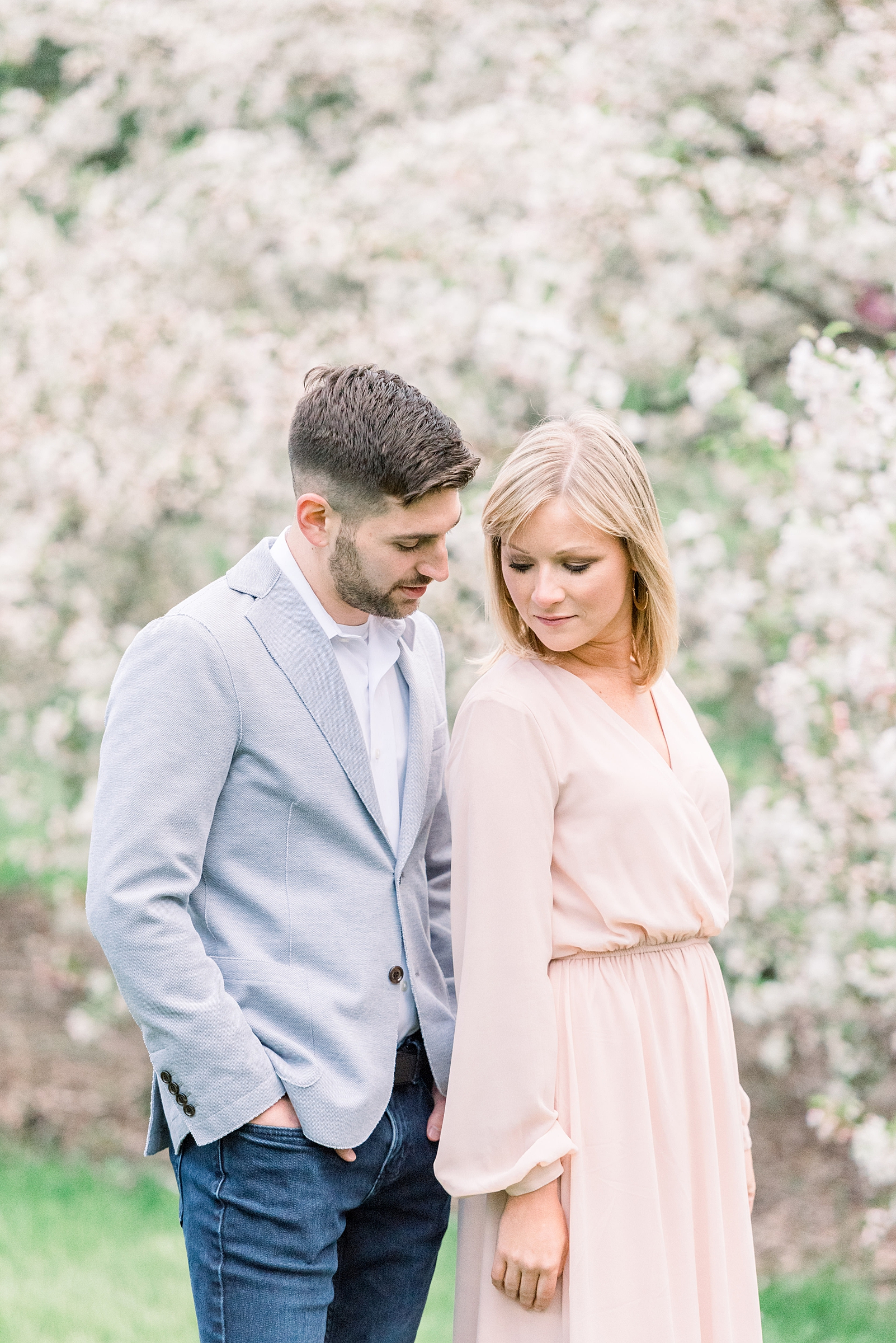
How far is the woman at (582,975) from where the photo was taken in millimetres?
1971

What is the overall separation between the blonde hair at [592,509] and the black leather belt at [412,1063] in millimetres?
610

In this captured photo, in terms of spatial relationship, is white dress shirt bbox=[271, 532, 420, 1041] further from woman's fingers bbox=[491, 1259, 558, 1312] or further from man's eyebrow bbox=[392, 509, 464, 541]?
woman's fingers bbox=[491, 1259, 558, 1312]

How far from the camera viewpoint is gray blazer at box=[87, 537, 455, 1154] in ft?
6.14

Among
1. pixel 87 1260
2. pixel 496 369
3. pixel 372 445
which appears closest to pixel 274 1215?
pixel 372 445

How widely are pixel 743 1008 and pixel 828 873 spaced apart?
545 mm

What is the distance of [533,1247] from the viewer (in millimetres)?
1977

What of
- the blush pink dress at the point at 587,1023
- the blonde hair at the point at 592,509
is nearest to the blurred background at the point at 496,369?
the blonde hair at the point at 592,509

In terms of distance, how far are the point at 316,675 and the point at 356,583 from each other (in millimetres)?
145

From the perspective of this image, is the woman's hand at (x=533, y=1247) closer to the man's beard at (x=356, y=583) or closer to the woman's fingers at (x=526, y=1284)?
the woman's fingers at (x=526, y=1284)

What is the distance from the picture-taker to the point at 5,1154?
16.4 ft

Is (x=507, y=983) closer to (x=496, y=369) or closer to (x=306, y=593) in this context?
(x=306, y=593)

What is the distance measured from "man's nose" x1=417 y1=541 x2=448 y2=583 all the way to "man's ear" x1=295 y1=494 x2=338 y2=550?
0.14 metres

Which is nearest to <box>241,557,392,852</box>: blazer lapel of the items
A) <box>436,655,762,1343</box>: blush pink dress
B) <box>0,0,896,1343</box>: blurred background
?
<box>436,655,762,1343</box>: blush pink dress

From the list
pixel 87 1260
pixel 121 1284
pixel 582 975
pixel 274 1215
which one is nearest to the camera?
pixel 274 1215
